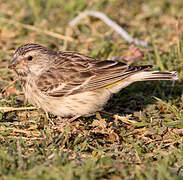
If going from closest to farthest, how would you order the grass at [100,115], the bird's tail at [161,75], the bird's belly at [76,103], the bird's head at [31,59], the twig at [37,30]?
the grass at [100,115] < the bird's tail at [161,75] < the bird's belly at [76,103] < the bird's head at [31,59] < the twig at [37,30]

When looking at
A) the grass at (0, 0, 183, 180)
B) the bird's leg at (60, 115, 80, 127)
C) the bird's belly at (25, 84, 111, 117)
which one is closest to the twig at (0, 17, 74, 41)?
the grass at (0, 0, 183, 180)

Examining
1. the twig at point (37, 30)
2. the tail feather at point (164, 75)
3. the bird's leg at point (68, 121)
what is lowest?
the bird's leg at point (68, 121)

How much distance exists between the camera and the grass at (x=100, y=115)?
430 cm

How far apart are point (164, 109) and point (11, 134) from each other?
102 inches

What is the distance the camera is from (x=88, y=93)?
5.71 meters

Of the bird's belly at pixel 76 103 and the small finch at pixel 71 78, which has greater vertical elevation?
the small finch at pixel 71 78

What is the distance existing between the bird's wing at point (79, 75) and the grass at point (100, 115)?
1.67ft

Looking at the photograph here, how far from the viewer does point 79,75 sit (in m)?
5.89

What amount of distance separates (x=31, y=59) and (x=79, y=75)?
0.85 metres

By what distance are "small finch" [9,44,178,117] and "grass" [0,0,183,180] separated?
29cm

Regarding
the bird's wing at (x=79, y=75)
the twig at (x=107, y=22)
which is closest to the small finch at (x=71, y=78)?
the bird's wing at (x=79, y=75)

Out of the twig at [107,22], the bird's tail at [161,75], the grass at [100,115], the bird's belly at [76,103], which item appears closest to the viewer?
the grass at [100,115]

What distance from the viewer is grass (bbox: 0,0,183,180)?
4.30 m

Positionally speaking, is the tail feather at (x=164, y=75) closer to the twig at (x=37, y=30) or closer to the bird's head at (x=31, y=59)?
the bird's head at (x=31, y=59)
